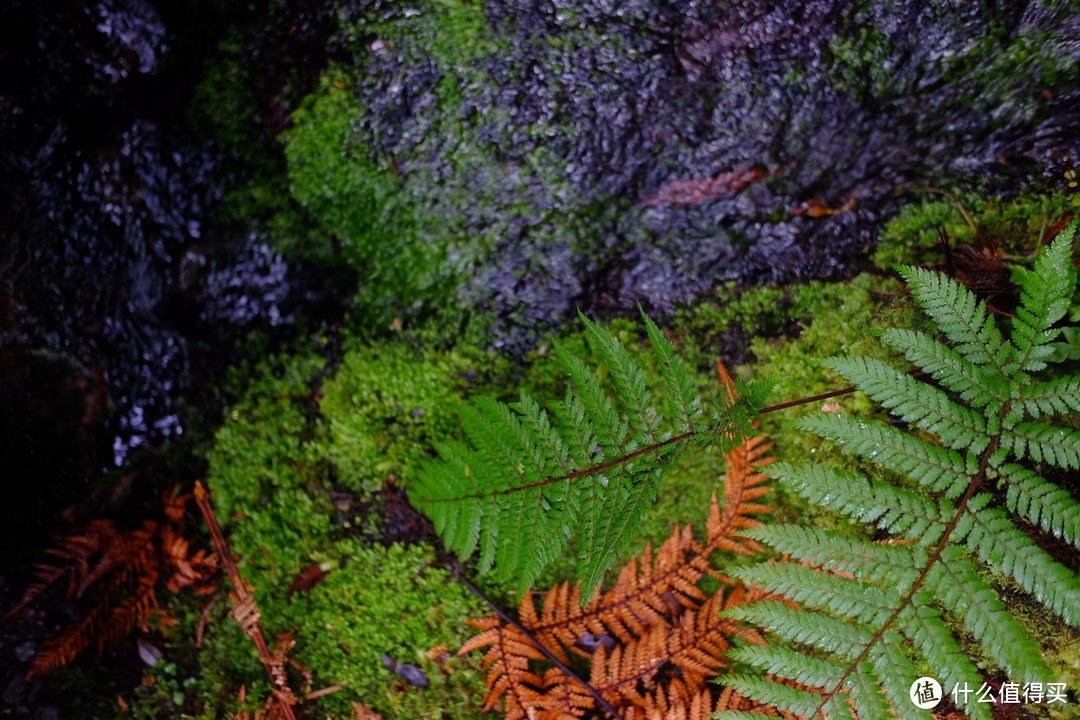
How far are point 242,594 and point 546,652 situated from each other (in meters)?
1.90

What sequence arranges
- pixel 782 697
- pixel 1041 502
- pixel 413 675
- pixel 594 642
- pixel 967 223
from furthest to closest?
1. pixel 413 675
2. pixel 594 642
3. pixel 967 223
4. pixel 782 697
5. pixel 1041 502

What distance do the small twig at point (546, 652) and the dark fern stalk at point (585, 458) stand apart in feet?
1.84

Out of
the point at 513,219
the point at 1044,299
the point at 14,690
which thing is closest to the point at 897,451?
the point at 1044,299

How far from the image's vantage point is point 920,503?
7.73ft

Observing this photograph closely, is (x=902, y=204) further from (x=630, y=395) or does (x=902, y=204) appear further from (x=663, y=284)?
(x=630, y=395)

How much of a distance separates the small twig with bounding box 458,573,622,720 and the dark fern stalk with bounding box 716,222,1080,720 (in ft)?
2.69

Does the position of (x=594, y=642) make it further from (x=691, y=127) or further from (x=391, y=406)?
(x=691, y=127)

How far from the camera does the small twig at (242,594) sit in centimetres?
340

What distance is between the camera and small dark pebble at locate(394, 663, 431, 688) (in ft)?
10.8

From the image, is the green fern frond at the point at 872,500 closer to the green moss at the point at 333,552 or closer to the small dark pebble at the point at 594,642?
the small dark pebble at the point at 594,642

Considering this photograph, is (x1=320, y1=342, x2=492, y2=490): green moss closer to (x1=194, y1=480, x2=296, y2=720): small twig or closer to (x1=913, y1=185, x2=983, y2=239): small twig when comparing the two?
(x1=194, y1=480, x2=296, y2=720): small twig

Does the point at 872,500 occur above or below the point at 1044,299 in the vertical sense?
below

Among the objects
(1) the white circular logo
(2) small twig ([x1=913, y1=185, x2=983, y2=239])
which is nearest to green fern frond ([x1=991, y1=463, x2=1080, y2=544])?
(1) the white circular logo

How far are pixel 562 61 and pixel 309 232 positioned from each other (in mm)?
1870
